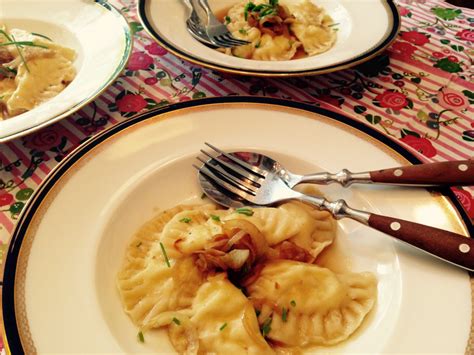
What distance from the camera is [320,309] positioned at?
158 cm

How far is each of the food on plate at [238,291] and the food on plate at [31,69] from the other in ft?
4.28

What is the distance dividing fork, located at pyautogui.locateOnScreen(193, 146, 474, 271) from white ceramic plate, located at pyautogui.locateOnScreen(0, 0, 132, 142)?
79cm

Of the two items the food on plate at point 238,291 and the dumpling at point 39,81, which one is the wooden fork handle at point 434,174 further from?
the dumpling at point 39,81

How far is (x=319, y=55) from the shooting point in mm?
2537

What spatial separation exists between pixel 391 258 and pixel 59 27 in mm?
2639

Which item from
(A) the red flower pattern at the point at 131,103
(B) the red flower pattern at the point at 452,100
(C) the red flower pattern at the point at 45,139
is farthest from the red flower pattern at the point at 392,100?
(C) the red flower pattern at the point at 45,139

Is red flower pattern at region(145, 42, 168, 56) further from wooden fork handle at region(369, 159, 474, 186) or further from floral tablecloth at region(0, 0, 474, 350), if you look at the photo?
wooden fork handle at region(369, 159, 474, 186)

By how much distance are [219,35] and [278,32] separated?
43cm

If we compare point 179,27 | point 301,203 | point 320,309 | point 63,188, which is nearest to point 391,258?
point 320,309

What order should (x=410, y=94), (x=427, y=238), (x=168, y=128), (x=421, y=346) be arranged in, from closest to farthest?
1. (x=421, y=346)
2. (x=427, y=238)
3. (x=168, y=128)
4. (x=410, y=94)

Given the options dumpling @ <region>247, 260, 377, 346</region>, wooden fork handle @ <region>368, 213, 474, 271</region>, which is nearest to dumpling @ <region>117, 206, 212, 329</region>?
dumpling @ <region>247, 260, 377, 346</region>

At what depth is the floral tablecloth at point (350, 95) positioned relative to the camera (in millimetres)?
2102

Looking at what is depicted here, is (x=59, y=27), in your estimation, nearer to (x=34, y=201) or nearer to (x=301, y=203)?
(x=34, y=201)

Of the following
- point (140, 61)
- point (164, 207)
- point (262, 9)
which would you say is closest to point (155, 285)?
point (164, 207)
